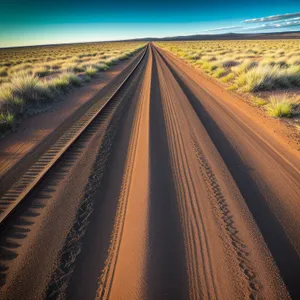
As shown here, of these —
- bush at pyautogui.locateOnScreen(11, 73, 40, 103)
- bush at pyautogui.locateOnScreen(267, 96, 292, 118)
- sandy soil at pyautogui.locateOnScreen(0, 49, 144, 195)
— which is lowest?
sandy soil at pyautogui.locateOnScreen(0, 49, 144, 195)

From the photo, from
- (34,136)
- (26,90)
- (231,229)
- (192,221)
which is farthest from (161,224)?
(26,90)

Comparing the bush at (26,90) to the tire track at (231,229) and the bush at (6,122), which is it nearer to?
the bush at (6,122)

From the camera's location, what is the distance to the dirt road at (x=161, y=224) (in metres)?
2.49

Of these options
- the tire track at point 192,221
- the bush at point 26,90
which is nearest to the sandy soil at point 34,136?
the bush at point 26,90

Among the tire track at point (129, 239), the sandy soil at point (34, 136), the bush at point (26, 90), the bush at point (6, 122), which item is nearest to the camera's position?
the tire track at point (129, 239)

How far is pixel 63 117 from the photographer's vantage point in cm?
835

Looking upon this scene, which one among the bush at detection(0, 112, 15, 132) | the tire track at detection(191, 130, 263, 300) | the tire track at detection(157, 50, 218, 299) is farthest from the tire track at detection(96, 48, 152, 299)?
the bush at detection(0, 112, 15, 132)

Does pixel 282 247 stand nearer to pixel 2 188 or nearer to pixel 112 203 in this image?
pixel 112 203

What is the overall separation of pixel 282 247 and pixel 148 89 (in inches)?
418

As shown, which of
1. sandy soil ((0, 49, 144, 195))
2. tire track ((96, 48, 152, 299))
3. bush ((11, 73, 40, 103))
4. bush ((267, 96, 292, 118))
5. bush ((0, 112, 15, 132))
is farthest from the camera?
bush ((11, 73, 40, 103))

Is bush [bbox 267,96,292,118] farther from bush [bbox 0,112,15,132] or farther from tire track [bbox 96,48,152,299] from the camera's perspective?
bush [bbox 0,112,15,132]

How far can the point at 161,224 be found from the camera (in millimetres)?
3258

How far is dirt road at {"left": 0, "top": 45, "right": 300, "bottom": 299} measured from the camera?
2.49 metres

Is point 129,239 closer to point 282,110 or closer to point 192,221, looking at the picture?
point 192,221
